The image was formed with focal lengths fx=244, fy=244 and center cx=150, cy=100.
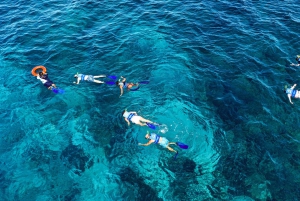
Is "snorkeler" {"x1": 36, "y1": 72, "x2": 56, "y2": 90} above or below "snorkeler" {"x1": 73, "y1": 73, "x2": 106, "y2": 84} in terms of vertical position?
below

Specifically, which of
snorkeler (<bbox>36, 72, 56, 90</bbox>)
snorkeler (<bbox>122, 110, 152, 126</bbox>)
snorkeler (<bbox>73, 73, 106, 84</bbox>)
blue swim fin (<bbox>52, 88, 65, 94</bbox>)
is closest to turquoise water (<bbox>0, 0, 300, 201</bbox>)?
blue swim fin (<bbox>52, 88, 65, 94</bbox>)

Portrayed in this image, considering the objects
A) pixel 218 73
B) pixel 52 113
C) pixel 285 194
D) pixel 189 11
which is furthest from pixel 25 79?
pixel 285 194

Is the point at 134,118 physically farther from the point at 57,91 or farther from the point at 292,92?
the point at 292,92

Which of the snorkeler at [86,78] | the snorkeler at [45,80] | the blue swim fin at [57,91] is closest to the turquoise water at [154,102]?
the blue swim fin at [57,91]

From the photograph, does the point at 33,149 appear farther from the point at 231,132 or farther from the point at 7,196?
the point at 231,132

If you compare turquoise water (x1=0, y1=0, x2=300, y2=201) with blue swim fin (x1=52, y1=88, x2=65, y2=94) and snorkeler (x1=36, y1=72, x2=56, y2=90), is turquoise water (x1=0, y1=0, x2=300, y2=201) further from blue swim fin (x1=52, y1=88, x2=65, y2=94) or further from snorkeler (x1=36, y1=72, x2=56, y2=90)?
snorkeler (x1=36, y1=72, x2=56, y2=90)

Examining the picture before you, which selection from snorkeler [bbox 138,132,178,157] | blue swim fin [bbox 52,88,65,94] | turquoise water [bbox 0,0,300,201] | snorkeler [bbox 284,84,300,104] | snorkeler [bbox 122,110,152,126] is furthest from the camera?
blue swim fin [bbox 52,88,65,94]
